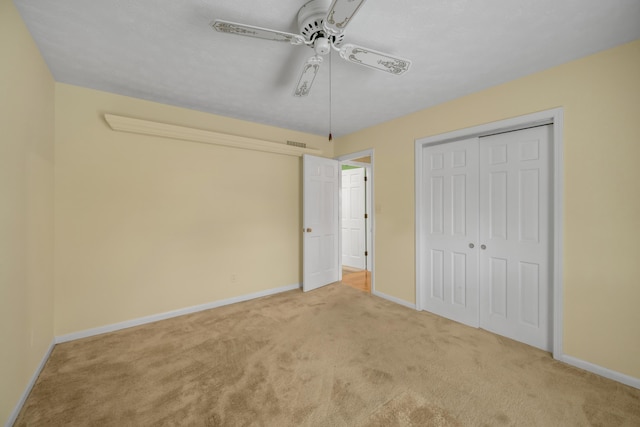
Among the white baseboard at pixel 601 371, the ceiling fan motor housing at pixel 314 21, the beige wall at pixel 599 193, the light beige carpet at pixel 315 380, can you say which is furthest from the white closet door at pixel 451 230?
the ceiling fan motor housing at pixel 314 21

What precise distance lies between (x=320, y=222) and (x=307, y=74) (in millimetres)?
2591

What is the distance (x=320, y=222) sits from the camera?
4.18m

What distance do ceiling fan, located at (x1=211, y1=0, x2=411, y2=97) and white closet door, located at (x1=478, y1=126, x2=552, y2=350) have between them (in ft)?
5.20

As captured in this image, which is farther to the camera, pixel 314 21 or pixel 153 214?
pixel 153 214

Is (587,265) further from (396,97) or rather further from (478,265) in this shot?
(396,97)

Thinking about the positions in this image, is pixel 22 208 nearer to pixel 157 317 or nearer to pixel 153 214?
pixel 153 214

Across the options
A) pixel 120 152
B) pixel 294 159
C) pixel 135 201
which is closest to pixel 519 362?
pixel 294 159

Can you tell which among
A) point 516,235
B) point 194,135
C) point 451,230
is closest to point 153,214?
point 194,135

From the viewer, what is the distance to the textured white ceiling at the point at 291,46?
158cm

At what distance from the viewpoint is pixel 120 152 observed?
2768 mm

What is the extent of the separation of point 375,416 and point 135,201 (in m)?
3.11

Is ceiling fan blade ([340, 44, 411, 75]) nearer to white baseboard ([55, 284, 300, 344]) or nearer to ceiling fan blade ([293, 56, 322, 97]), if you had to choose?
ceiling fan blade ([293, 56, 322, 97])

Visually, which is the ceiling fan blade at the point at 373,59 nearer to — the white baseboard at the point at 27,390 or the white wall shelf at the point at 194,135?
Answer: the white wall shelf at the point at 194,135

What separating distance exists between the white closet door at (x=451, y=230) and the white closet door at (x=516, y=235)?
0.10 m
